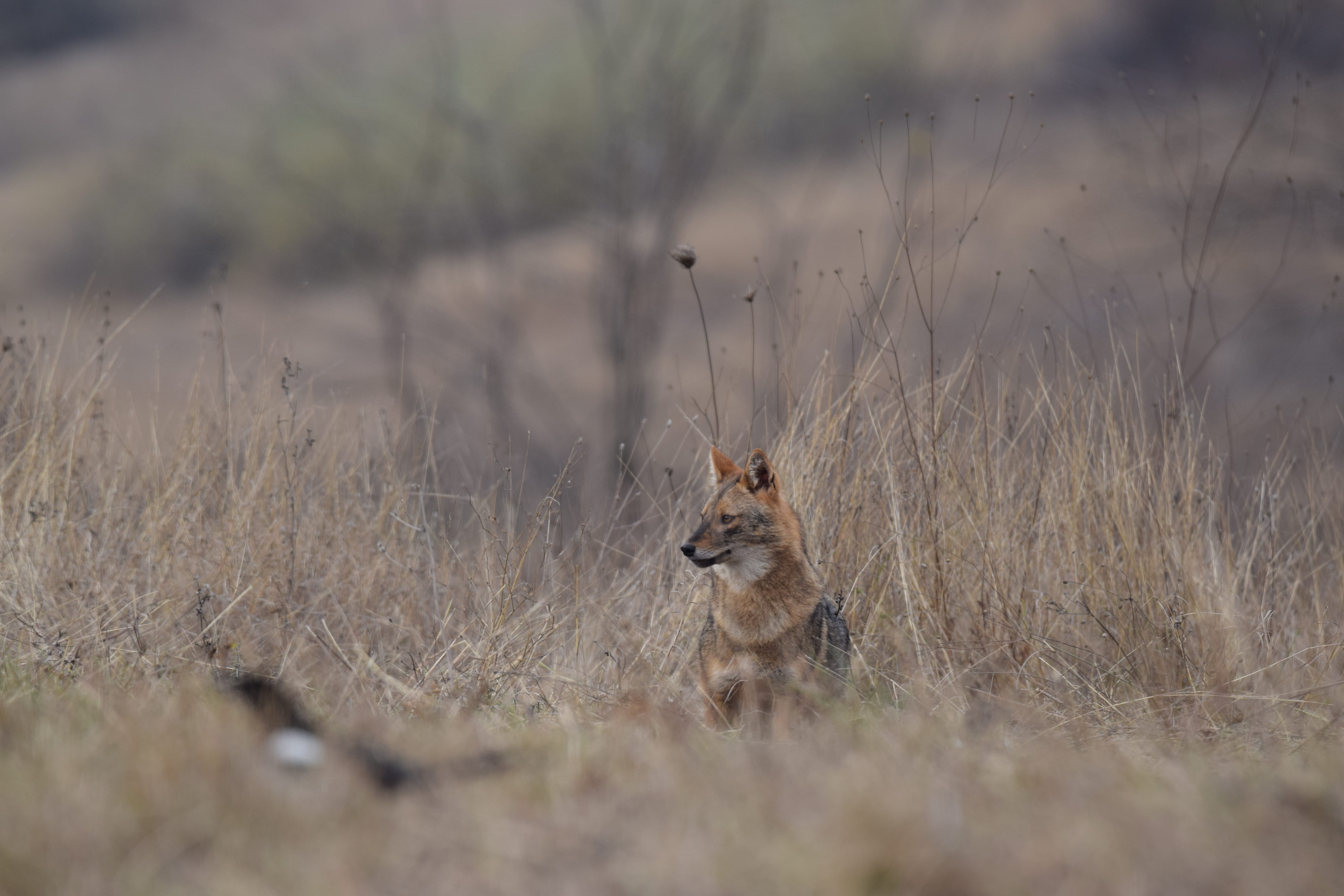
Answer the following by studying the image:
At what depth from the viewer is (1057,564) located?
5039mm

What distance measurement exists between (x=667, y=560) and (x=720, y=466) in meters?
0.98

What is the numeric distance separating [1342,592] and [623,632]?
11.0 feet

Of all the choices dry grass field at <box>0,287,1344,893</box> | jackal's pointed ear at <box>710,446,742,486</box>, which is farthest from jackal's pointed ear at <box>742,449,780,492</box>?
dry grass field at <box>0,287,1344,893</box>

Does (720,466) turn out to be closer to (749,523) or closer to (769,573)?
(749,523)

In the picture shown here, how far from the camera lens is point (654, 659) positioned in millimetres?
Result: 4730

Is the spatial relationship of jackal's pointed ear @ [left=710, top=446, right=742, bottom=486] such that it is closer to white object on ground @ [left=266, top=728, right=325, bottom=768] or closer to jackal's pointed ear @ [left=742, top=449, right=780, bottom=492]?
jackal's pointed ear @ [left=742, top=449, right=780, bottom=492]

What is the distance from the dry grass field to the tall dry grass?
0.02 m

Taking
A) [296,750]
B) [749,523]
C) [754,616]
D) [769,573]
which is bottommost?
[754,616]

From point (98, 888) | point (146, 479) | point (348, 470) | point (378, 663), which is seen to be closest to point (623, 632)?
point (378, 663)

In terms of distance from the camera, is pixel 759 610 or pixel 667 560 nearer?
pixel 759 610

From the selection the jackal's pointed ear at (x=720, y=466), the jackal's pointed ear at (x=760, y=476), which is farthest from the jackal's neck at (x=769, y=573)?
the jackal's pointed ear at (x=720, y=466)

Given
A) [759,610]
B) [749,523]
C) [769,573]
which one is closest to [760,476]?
[749,523]

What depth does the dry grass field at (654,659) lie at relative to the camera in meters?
2.03

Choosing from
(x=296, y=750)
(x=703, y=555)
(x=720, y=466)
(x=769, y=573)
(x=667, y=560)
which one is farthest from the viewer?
A: (x=667, y=560)
